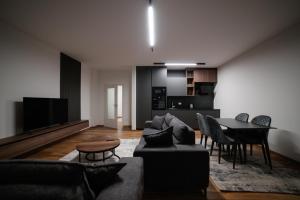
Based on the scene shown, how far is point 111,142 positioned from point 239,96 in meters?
4.25

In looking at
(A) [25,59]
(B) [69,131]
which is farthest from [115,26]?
(B) [69,131]

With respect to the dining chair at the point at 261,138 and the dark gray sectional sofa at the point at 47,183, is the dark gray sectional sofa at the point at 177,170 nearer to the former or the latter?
the dark gray sectional sofa at the point at 47,183

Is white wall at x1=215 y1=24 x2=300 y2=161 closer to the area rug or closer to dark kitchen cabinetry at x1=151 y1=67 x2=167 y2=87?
the area rug

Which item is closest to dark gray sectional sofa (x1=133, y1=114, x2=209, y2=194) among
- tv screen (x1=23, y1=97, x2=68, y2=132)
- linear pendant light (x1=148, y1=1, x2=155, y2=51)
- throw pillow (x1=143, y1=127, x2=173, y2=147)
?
throw pillow (x1=143, y1=127, x2=173, y2=147)

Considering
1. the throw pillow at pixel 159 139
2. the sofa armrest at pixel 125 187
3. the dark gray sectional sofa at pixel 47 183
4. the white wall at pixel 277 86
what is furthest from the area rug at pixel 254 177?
the dark gray sectional sofa at pixel 47 183

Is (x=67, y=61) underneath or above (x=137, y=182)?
above

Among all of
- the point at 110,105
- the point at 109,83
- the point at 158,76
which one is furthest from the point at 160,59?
the point at 110,105

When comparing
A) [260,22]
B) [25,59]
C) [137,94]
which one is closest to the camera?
[260,22]

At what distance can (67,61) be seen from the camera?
4906mm

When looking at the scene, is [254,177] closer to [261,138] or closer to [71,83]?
[261,138]

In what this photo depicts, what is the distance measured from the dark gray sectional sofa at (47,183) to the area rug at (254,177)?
1898 millimetres

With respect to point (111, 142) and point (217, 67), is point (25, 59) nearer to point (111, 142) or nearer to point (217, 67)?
point (111, 142)

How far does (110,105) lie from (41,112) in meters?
3.60

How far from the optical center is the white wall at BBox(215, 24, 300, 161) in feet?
9.85
